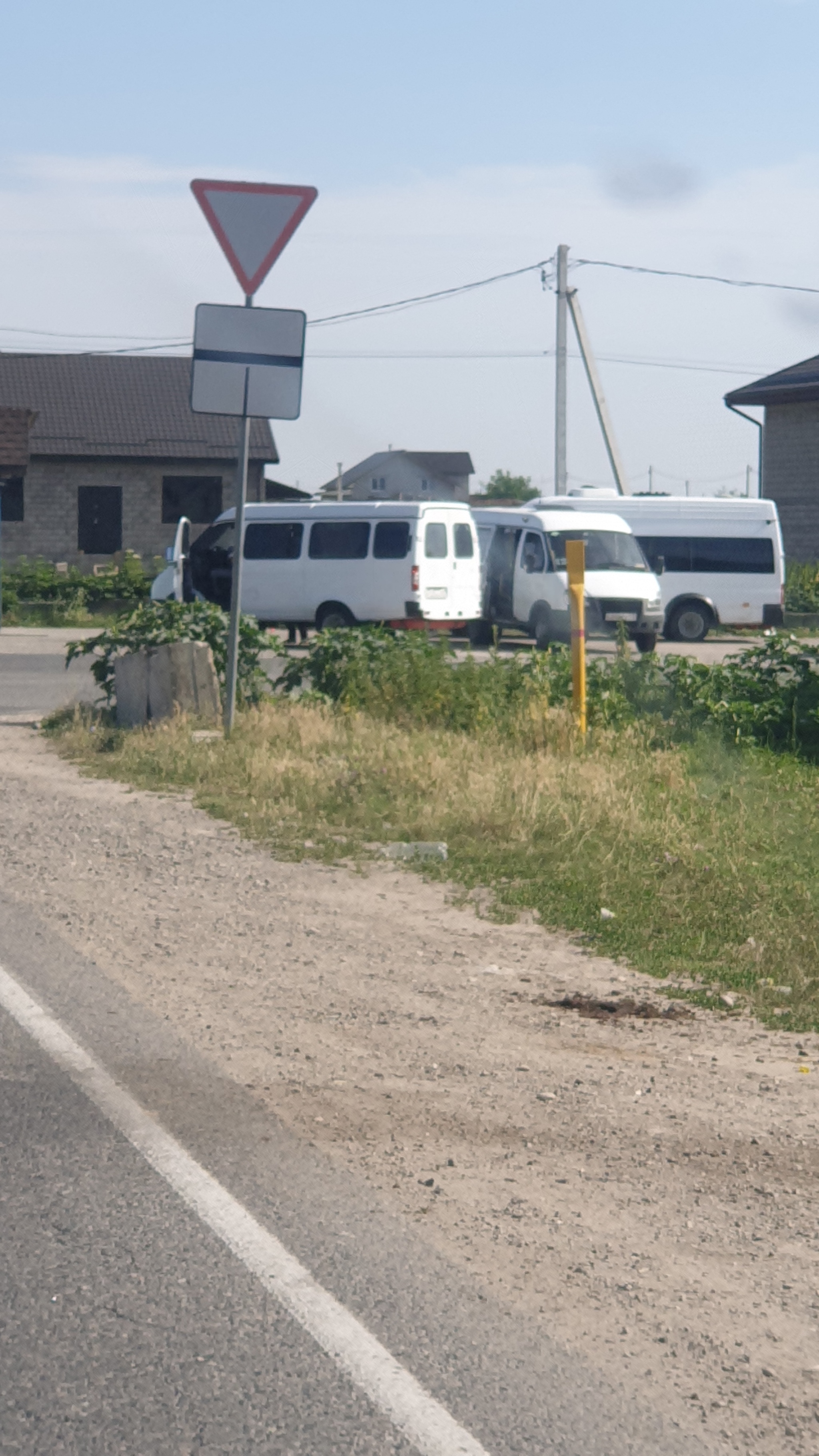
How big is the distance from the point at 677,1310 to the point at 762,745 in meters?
8.67

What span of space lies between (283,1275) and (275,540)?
76.7 ft

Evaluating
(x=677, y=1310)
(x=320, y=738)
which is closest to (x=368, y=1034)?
(x=677, y=1310)

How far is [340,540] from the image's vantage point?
26031 millimetres

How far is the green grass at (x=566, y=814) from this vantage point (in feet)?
21.6

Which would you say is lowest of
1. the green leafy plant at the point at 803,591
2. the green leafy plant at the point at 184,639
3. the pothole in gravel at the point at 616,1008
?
the pothole in gravel at the point at 616,1008

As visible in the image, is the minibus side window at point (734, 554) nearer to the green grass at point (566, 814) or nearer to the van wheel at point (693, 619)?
the van wheel at point (693, 619)

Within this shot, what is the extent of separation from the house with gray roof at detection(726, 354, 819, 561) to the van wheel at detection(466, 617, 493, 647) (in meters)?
13.0

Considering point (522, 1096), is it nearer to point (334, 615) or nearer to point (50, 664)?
point (50, 664)

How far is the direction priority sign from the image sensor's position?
1077 cm

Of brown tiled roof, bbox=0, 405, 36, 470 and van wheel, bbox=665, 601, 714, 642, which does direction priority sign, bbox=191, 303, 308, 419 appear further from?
brown tiled roof, bbox=0, 405, 36, 470

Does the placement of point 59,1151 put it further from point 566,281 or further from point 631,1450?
point 566,281

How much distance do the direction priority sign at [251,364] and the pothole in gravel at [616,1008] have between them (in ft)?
19.2

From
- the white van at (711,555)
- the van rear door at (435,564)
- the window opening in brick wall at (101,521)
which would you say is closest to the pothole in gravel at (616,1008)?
the van rear door at (435,564)

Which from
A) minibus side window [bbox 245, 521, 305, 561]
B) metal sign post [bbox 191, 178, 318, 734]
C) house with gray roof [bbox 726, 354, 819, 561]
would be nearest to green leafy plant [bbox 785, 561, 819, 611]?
house with gray roof [bbox 726, 354, 819, 561]
